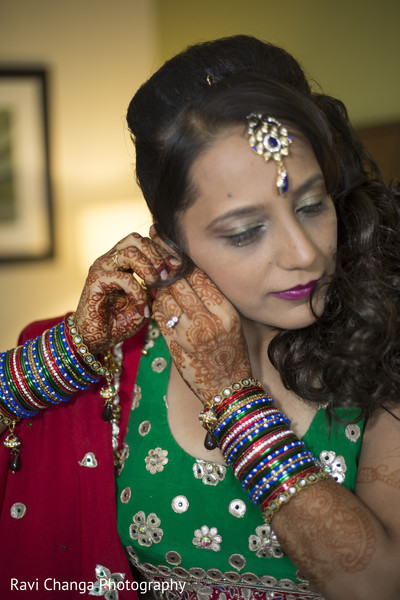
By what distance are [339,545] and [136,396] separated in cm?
66

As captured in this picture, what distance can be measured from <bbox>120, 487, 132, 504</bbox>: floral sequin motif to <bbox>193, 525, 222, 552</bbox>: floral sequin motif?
19 centimetres

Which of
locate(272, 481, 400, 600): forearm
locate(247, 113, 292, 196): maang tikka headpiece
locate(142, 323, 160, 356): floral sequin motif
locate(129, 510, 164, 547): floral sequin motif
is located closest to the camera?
locate(272, 481, 400, 600): forearm

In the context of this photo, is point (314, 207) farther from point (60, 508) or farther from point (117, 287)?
point (60, 508)

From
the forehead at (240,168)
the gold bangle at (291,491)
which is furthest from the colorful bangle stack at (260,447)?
the forehead at (240,168)

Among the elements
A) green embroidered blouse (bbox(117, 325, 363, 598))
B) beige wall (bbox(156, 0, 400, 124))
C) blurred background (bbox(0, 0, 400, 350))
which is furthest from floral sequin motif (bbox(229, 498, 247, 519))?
blurred background (bbox(0, 0, 400, 350))

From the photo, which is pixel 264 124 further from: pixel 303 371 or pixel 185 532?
pixel 185 532

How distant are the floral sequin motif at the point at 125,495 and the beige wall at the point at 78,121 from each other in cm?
212

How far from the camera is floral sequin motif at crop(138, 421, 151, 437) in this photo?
4.83 ft

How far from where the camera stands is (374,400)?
3.97 feet

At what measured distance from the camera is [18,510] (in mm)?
1410

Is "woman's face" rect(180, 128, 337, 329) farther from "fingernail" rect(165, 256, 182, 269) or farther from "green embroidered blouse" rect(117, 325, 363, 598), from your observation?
"green embroidered blouse" rect(117, 325, 363, 598)

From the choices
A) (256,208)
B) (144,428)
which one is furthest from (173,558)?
→ (256,208)

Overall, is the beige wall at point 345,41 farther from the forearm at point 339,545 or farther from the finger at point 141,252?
the forearm at point 339,545

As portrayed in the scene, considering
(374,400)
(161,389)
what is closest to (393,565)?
(374,400)
